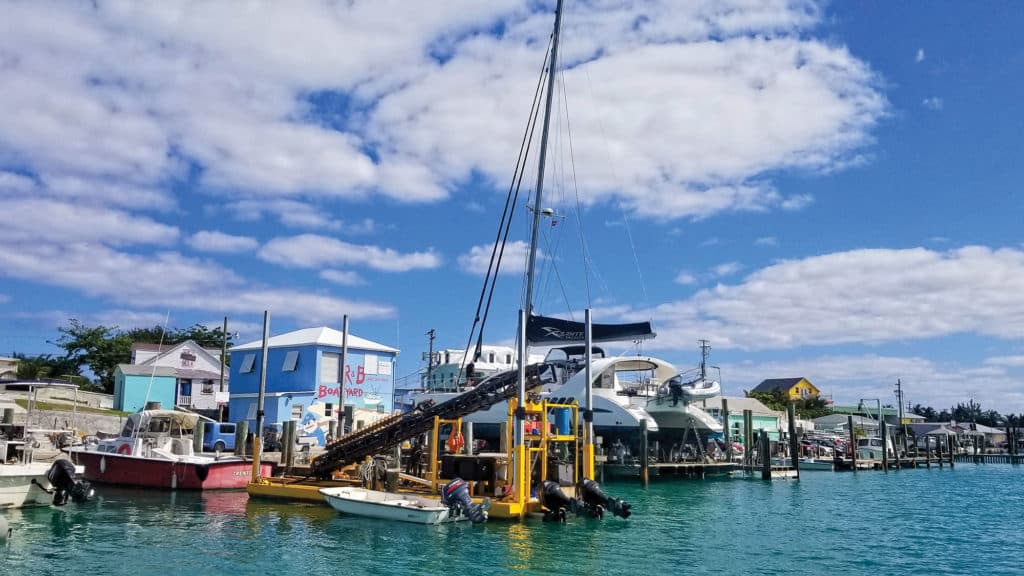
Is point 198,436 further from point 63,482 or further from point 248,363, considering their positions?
point 248,363

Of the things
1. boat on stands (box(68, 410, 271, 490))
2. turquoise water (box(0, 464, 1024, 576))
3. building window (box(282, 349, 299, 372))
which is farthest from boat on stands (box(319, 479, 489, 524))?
building window (box(282, 349, 299, 372))

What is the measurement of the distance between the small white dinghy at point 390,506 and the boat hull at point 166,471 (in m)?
7.71

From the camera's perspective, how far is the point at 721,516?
90.0ft

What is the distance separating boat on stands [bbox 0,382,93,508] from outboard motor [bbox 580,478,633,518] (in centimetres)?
1560

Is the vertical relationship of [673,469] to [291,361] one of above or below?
below

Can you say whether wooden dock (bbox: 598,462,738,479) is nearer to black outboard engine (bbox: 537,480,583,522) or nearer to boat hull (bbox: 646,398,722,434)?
boat hull (bbox: 646,398,722,434)

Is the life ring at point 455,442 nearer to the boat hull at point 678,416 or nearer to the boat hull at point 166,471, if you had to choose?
the boat hull at point 166,471

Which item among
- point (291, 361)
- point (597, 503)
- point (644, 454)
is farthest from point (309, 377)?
point (597, 503)

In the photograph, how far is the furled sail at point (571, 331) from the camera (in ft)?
106

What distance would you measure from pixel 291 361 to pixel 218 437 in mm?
8532

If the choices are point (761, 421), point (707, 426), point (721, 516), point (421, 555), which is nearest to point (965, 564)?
point (721, 516)

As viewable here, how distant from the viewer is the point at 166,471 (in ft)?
100

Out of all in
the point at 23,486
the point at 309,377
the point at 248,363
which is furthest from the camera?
the point at 248,363

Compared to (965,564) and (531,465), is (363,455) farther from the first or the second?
(965,564)
